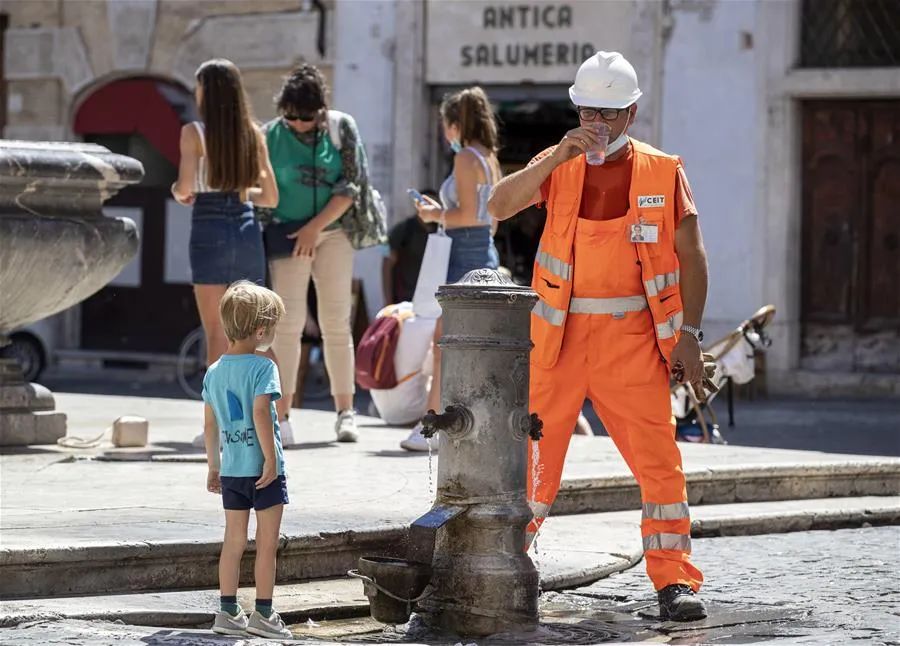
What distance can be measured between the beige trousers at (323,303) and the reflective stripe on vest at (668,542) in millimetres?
3604

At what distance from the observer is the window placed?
1747 cm

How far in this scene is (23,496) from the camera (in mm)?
7613

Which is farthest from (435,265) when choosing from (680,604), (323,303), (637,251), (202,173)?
(680,604)

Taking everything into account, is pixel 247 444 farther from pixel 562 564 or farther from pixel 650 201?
pixel 562 564

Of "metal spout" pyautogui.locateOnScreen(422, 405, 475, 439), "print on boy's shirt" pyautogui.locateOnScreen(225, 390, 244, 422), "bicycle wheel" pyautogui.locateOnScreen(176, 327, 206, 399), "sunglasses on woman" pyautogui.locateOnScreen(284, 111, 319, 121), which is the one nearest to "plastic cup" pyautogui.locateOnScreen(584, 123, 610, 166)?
"metal spout" pyautogui.locateOnScreen(422, 405, 475, 439)

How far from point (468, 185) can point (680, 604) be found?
369 cm

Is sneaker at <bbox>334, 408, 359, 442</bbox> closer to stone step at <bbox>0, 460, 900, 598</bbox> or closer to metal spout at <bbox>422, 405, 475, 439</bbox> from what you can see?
stone step at <bbox>0, 460, 900, 598</bbox>

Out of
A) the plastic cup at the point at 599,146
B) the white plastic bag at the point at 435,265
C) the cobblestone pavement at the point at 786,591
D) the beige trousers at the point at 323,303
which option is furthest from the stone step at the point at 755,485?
the plastic cup at the point at 599,146

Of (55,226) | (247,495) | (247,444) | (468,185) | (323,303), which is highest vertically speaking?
(468,185)

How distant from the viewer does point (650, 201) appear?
6336 millimetres

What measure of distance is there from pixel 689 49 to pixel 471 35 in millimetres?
2169

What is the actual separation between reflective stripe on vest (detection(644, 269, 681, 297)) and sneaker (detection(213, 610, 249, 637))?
5.40 ft

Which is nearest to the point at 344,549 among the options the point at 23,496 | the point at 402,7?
the point at 23,496

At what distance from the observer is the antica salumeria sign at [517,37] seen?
1834cm
